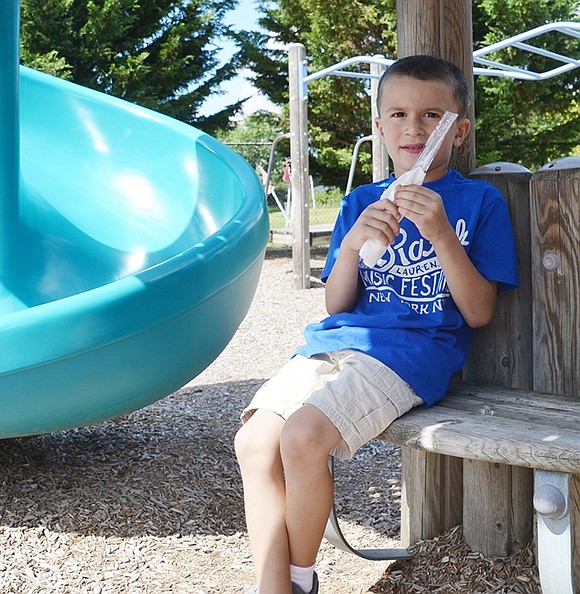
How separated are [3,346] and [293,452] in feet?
2.85

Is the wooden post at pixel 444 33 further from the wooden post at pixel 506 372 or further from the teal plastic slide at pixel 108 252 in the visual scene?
the teal plastic slide at pixel 108 252

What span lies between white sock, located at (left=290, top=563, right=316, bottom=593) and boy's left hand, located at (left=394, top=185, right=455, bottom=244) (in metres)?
0.72

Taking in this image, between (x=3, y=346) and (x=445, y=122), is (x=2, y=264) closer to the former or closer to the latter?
(x=3, y=346)

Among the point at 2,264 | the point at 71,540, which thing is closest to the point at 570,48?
the point at 2,264

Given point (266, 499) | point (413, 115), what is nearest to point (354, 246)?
point (413, 115)

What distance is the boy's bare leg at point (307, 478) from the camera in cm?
169

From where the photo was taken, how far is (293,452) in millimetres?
1690

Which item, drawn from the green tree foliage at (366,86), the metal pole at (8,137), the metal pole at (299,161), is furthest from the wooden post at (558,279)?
the green tree foliage at (366,86)

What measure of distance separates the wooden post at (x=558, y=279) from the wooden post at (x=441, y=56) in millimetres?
316

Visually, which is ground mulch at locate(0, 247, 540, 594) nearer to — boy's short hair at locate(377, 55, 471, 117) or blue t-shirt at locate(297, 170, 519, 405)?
blue t-shirt at locate(297, 170, 519, 405)

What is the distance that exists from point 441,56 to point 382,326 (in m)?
0.74

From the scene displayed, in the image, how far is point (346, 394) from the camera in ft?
5.78

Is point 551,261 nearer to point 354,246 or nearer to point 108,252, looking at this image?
point 354,246

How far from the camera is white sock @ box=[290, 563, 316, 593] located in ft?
5.66
